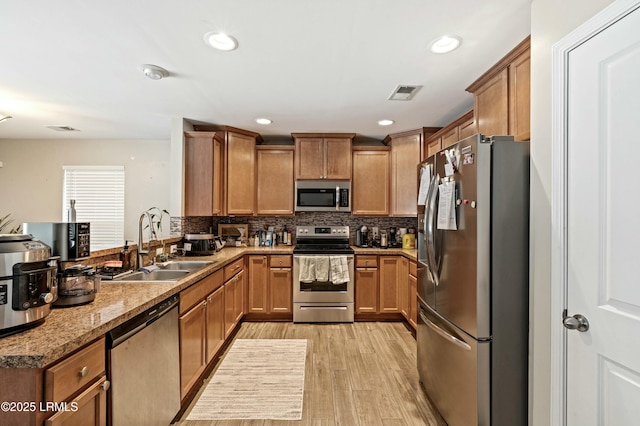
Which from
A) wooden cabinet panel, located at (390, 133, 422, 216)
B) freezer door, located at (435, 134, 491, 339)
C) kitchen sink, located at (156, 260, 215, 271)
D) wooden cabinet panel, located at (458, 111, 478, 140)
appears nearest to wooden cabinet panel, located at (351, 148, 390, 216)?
wooden cabinet panel, located at (390, 133, 422, 216)

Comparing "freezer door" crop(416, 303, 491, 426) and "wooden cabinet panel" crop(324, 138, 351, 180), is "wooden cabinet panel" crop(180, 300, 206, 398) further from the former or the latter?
"wooden cabinet panel" crop(324, 138, 351, 180)

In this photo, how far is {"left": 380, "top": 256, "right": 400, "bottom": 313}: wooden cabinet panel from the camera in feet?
12.1

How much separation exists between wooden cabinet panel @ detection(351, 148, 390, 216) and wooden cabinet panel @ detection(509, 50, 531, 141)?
7.10 feet

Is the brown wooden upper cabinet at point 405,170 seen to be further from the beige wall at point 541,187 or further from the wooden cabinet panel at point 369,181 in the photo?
the beige wall at point 541,187

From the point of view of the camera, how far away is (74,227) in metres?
1.55

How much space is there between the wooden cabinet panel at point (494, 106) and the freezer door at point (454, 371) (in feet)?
4.57

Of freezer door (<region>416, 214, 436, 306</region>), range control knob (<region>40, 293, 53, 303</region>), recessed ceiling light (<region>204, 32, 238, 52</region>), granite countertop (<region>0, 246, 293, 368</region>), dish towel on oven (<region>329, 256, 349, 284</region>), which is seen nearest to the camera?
granite countertop (<region>0, 246, 293, 368</region>)

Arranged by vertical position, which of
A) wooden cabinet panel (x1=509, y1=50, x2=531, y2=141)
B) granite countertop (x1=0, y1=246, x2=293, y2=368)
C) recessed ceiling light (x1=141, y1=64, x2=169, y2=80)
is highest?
recessed ceiling light (x1=141, y1=64, x2=169, y2=80)

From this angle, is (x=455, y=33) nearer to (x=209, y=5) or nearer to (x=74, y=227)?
(x=209, y=5)

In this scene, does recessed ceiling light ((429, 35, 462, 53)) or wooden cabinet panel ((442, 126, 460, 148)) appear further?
wooden cabinet panel ((442, 126, 460, 148))

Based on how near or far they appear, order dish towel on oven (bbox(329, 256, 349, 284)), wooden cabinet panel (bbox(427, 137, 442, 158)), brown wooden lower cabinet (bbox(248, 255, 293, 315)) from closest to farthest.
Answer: wooden cabinet panel (bbox(427, 137, 442, 158)), dish towel on oven (bbox(329, 256, 349, 284)), brown wooden lower cabinet (bbox(248, 255, 293, 315))

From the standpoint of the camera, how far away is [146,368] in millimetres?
1515

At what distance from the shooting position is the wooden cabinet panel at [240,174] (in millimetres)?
3754

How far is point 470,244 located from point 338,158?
8.72 feet
